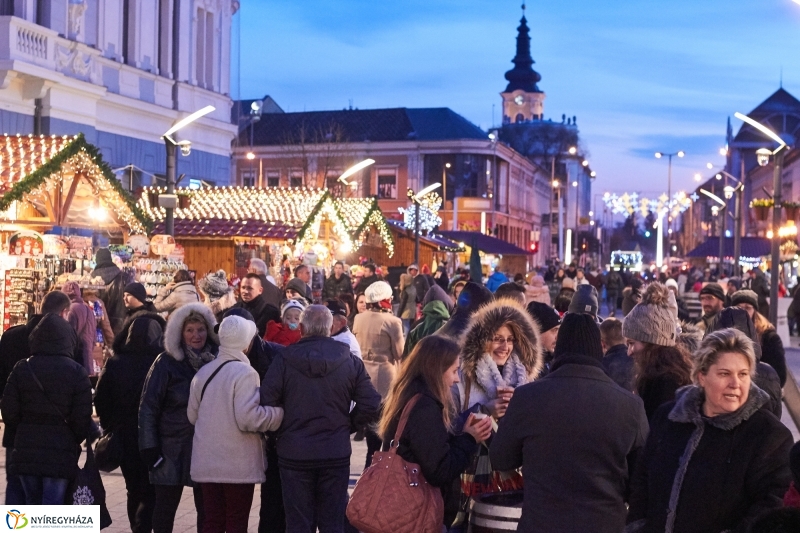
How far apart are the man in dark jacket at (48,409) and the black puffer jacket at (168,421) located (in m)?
0.37

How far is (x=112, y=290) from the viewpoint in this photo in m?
13.6

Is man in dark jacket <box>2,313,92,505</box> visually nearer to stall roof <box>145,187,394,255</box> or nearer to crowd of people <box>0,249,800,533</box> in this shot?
crowd of people <box>0,249,800,533</box>

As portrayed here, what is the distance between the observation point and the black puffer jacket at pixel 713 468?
418cm

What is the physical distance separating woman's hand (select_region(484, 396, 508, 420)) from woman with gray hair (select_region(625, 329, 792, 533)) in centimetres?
119

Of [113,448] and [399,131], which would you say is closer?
[113,448]

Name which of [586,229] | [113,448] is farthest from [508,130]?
[113,448]

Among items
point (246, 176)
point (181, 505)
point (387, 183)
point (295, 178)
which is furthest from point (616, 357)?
point (246, 176)

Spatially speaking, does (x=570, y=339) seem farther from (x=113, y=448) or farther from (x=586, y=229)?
(x=586, y=229)

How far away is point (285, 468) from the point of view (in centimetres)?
639

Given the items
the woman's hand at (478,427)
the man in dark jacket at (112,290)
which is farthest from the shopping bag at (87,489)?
the man in dark jacket at (112,290)

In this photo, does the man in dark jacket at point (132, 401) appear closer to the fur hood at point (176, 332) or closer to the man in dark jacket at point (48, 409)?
the man in dark jacket at point (48, 409)

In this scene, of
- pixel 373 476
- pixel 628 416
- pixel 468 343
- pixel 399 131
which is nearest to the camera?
pixel 628 416

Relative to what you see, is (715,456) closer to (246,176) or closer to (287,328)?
(287,328)

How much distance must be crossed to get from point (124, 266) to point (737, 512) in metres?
12.0
